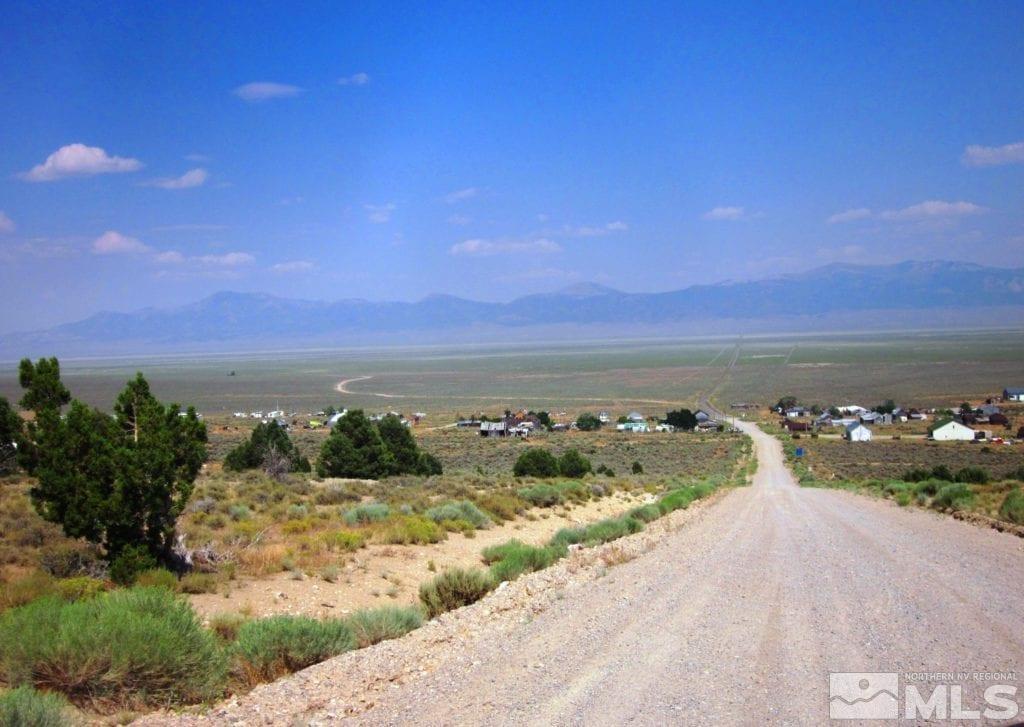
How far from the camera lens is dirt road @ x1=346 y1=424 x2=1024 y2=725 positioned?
575cm

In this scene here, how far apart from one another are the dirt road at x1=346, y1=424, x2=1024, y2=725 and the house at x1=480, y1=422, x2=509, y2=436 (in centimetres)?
5675

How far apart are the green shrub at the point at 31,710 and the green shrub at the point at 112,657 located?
672 millimetres

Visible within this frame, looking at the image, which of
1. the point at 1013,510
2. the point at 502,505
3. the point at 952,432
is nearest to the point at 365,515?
the point at 502,505

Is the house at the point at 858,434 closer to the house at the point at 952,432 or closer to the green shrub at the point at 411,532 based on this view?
the house at the point at 952,432

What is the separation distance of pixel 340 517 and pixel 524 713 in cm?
1162

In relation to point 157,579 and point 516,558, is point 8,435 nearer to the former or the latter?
point 157,579

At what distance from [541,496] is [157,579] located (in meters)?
13.1

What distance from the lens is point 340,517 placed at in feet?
54.5

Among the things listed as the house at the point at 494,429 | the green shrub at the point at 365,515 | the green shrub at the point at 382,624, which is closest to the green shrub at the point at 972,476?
the green shrub at the point at 365,515

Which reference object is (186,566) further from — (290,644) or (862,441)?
(862,441)

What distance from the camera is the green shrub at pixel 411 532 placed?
47.3ft

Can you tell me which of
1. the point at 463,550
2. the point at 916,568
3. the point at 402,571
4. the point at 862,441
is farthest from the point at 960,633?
the point at 862,441

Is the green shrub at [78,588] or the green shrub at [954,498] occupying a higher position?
the green shrub at [78,588]

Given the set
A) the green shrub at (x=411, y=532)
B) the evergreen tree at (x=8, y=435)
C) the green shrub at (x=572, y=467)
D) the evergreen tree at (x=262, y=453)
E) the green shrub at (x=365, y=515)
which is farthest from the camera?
the green shrub at (x=572, y=467)
